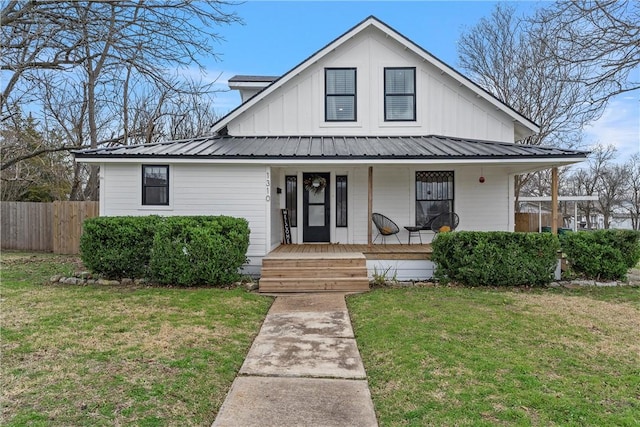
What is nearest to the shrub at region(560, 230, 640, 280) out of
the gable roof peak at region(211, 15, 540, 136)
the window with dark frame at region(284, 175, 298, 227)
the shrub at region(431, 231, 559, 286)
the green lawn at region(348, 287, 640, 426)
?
the shrub at region(431, 231, 559, 286)

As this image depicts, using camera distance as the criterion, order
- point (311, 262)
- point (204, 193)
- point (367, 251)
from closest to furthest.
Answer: point (311, 262), point (367, 251), point (204, 193)

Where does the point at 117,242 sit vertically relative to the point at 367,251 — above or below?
above

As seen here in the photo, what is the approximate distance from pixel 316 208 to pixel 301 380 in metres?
7.88

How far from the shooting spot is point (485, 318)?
601 centimetres

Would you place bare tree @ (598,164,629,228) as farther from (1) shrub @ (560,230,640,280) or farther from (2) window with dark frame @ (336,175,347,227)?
(2) window with dark frame @ (336,175,347,227)

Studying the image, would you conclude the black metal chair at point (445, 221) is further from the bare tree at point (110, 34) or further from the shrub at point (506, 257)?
the bare tree at point (110, 34)

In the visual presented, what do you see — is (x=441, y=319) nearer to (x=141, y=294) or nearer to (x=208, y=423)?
(x=208, y=423)

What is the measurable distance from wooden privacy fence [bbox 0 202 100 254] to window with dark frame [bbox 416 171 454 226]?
37.0ft

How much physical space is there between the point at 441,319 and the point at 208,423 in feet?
12.7

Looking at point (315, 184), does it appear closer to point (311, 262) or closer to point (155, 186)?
point (311, 262)

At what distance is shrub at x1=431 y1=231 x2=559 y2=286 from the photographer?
27.4 feet

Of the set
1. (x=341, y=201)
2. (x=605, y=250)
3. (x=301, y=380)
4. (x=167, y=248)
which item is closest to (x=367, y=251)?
(x=341, y=201)

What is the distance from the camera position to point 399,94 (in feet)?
38.5

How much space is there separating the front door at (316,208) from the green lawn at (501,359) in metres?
4.34
